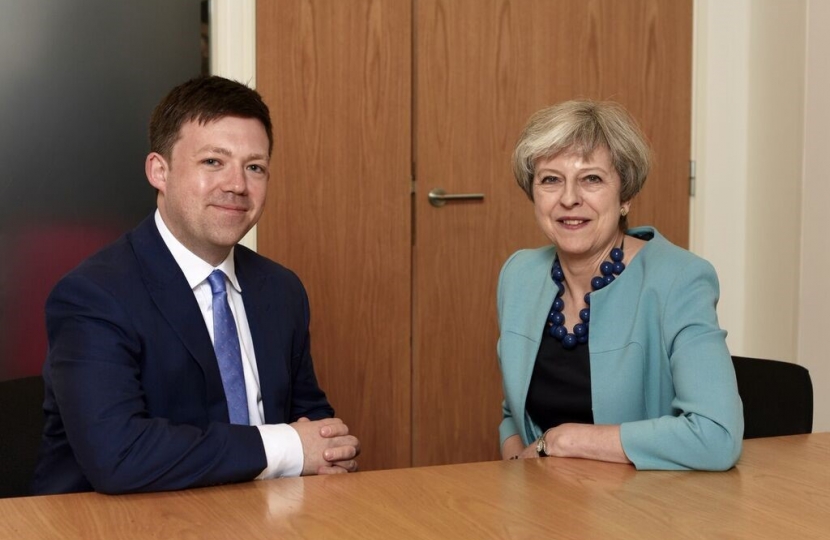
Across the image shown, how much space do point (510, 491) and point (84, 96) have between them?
2153 millimetres

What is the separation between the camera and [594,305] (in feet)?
7.16

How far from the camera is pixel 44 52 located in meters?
3.14

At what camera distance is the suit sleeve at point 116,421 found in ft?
5.42

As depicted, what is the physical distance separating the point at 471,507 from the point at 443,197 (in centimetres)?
231

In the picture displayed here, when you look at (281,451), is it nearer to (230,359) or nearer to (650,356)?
(230,359)

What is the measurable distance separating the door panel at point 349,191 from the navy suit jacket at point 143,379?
1368 mm

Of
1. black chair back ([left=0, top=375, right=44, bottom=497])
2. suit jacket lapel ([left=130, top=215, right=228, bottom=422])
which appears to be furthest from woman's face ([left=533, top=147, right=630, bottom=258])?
black chair back ([left=0, top=375, right=44, bottom=497])

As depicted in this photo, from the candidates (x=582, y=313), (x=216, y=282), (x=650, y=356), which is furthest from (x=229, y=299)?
(x=650, y=356)

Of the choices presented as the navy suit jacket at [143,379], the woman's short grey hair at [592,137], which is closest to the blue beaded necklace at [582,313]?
the woman's short grey hair at [592,137]

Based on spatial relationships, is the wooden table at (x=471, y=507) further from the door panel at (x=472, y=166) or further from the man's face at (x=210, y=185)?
the door panel at (x=472, y=166)

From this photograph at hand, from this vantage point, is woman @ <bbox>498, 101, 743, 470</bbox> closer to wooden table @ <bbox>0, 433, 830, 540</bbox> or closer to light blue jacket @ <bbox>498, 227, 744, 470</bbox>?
light blue jacket @ <bbox>498, 227, 744, 470</bbox>

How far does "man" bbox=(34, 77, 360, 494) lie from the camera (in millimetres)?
1709

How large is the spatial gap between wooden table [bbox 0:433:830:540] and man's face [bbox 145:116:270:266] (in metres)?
0.60

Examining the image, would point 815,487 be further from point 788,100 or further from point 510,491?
point 788,100
